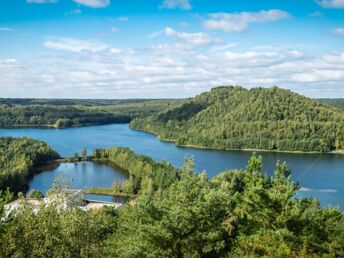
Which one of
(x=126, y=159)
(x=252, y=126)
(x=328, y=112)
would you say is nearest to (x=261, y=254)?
(x=126, y=159)

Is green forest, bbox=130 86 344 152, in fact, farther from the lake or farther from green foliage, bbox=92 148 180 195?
green foliage, bbox=92 148 180 195

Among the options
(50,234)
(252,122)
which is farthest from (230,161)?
(50,234)

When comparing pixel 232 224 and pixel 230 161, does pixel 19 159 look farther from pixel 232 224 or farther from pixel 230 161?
pixel 232 224

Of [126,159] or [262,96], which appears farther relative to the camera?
[262,96]

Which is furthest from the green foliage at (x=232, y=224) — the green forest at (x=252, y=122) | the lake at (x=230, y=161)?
the green forest at (x=252, y=122)

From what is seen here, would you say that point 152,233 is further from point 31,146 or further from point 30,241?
point 31,146

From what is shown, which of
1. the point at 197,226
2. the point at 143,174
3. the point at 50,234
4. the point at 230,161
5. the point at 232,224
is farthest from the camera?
the point at 230,161

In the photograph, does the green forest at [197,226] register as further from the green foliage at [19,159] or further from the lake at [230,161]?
the green foliage at [19,159]
